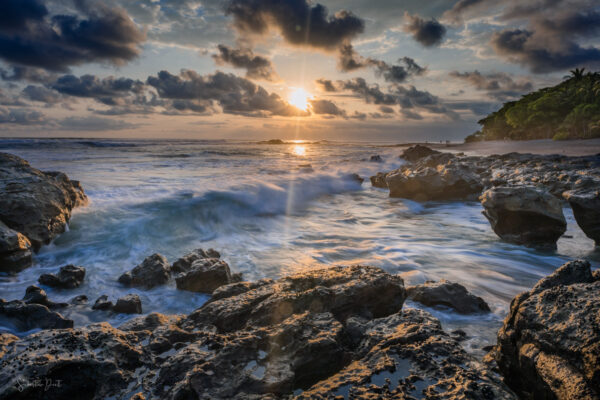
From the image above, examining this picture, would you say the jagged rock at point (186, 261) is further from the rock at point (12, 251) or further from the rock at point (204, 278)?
the rock at point (12, 251)

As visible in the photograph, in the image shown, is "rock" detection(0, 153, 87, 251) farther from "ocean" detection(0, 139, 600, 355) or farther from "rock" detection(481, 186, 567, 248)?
"rock" detection(481, 186, 567, 248)

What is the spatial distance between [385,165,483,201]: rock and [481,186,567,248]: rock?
565 cm

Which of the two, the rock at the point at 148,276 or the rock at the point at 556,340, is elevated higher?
the rock at the point at 556,340

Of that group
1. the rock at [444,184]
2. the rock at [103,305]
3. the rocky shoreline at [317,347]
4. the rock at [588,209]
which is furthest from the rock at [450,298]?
the rock at [444,184]

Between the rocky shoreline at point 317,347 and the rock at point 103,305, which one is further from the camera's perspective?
the rock at point 103,305

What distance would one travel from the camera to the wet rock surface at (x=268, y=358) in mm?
→ 2238

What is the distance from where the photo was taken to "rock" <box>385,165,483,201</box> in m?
13.0

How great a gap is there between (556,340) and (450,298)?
2.36m

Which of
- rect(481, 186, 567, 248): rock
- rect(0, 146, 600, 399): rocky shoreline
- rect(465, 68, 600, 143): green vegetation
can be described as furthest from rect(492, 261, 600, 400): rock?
rect(465, 68, 600, 143): green vegetation

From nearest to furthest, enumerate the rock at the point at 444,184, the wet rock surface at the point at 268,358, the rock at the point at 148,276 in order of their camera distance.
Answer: the wet rock surface at the point at 268,358
the rock at the point at 148,276
the rock at the point at 444,184

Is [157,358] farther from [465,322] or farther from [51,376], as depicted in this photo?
[465,322]

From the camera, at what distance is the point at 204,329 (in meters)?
3.42

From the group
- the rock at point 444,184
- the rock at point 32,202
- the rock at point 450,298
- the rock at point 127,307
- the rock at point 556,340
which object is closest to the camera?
the rock at point 556,340

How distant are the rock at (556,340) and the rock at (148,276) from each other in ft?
16.6
